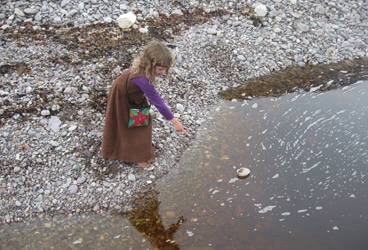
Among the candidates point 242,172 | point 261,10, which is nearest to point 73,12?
point 261,10

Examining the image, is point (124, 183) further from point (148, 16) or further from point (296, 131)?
point (148, 16)

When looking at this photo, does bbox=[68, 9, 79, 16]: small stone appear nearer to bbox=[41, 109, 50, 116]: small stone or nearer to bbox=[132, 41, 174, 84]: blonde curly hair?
bbox=[41, 109, 50, 116]: small stone

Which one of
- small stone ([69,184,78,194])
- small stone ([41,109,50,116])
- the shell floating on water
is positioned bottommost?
small stone ([69,184,78,194])

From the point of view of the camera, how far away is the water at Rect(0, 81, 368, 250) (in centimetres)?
547

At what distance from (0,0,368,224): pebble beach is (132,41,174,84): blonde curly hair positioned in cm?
192

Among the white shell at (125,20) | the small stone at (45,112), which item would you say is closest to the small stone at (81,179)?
the small stone at (45,112)

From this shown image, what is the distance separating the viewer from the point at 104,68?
26.1 feet

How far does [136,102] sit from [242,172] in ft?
7.33

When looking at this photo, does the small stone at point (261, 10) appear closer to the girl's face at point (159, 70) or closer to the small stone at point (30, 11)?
the small stone at point (30, 11)

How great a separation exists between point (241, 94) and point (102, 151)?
11.8 ft

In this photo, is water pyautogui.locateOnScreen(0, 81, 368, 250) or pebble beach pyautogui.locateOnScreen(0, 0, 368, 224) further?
pebble beach pyautogui.locateOnScreen(0, 0, 368, 224)

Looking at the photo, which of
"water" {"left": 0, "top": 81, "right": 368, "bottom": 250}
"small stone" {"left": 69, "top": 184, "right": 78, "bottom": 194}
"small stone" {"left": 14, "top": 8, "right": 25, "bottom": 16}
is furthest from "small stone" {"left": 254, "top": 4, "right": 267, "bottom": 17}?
"small stone" {"left": 69, "top": 184, "right": 78, "bottom": 194}

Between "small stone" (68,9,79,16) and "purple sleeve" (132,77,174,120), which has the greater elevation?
"purple sleeve" (132,77,174,120)

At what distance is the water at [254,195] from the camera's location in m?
5.47
